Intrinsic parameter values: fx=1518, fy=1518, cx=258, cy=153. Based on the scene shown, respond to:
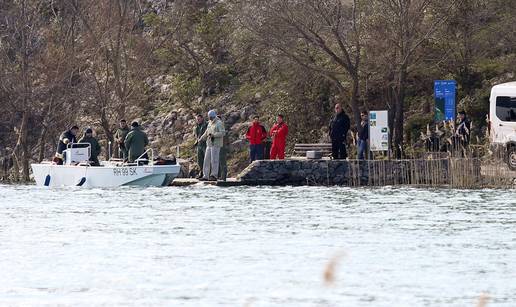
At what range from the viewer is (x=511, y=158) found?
39.7m

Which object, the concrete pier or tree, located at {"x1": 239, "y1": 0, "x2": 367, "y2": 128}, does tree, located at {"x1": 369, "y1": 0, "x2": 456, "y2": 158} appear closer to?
tree, located at {"x1": 239, "y1": 0, "x2": 367, "y2": 128}

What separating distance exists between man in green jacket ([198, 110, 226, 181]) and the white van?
7.21 meters

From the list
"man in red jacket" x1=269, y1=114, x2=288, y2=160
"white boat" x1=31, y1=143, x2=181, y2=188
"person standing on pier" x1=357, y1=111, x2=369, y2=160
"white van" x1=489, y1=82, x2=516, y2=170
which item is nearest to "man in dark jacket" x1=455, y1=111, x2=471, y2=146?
"white van" x1=489, y1=82, x2=516, y2=170

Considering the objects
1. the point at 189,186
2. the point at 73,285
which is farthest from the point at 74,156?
the point at 73,285

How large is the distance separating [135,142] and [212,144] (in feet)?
6.82

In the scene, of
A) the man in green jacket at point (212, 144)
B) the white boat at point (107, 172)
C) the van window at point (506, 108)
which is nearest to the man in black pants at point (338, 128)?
the man in green jacket at point (212, 144)

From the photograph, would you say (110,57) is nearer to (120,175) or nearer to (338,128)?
(120,175)

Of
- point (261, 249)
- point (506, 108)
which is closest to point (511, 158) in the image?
point (506, 108)

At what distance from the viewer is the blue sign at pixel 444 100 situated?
137ft

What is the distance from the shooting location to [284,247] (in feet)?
78.3

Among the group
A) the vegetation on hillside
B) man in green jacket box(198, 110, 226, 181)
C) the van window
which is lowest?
man in green jacket box(198, 110, 226, 181)

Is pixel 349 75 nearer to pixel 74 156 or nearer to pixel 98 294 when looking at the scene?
pixel 74 156

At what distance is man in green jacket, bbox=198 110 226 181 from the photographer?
40500 mm

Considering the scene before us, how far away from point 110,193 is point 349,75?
43.0ft
